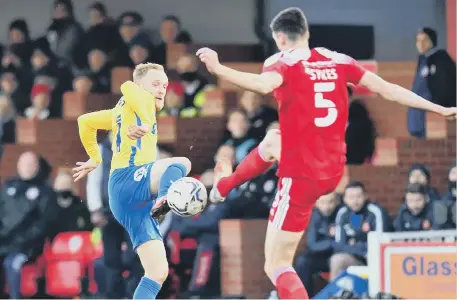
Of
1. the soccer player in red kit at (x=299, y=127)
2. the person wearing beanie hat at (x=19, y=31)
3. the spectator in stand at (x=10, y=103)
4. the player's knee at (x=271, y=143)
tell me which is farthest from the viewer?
the person wearing beanie hat at (x=19, y=31)

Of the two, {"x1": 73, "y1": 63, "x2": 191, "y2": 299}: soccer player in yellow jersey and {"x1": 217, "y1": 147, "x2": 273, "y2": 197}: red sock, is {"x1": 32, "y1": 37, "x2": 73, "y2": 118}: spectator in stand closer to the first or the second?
{"x1": 217, "y1": 147, "x2": 273, "y2": 197}: red sock

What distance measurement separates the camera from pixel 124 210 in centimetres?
783

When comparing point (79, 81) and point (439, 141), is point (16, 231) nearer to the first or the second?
point (79, 81)

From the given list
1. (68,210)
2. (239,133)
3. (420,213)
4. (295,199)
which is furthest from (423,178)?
(295,199)

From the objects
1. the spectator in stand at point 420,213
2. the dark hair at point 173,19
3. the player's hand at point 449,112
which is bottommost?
the spectator in stand at point 420,213

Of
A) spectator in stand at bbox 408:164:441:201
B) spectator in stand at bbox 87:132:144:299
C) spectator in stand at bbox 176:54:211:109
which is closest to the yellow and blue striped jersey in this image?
spectator in stand at bbox 87:132:144:299

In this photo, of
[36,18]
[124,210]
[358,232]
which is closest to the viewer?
[124,210]

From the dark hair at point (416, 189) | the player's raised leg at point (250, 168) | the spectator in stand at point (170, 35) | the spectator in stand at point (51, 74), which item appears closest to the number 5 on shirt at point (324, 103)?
the player's raised leg at point (250, 168)

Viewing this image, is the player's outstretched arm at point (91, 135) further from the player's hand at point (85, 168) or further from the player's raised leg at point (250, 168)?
the player's raised leg at point (250, 168)

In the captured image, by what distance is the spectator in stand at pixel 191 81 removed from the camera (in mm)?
11422

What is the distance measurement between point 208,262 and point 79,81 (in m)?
1.65

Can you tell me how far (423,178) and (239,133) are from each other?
1.84 m

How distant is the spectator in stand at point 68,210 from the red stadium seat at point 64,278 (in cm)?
29

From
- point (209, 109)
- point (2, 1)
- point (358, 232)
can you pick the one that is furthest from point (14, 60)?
point (358, 232)
